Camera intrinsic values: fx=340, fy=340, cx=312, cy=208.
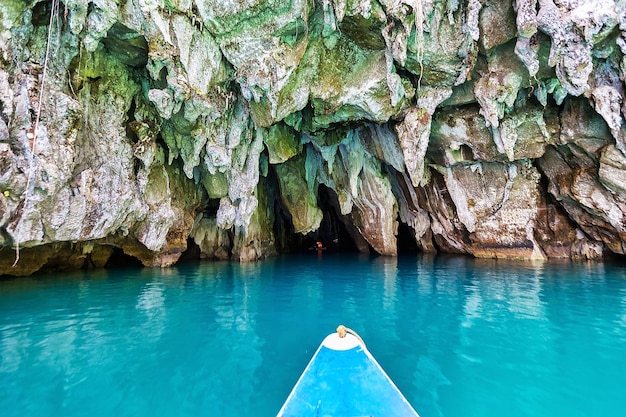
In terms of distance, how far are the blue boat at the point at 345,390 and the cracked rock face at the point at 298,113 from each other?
8875mm

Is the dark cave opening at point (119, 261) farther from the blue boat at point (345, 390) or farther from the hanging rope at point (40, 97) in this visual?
the blue boat at point (345, 390)

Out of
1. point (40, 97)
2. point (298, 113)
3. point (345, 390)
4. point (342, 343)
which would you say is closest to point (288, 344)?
point (342, 343)

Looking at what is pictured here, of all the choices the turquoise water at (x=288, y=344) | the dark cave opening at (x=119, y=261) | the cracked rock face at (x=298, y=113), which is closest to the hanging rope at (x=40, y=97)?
the cracked rock face at (x=298, y=113)

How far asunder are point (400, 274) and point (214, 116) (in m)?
9.53

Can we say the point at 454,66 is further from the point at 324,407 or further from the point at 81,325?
the point at 81,325

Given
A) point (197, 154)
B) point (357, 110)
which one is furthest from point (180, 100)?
point (357, 110)

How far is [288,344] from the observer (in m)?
5.95

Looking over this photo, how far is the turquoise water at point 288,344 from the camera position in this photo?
4.17 m

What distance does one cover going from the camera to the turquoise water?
417 centimetres

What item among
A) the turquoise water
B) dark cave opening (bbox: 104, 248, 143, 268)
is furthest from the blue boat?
dark cave opening (bbox: 104, 248, 143, 268)

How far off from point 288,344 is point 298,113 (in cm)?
1050

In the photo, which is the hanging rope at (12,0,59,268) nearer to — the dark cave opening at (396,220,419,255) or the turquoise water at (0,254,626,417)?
the turquoise water at (0,254,626,417)

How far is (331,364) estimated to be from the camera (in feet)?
12.8

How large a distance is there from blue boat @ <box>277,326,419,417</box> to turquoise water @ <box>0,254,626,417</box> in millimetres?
627
